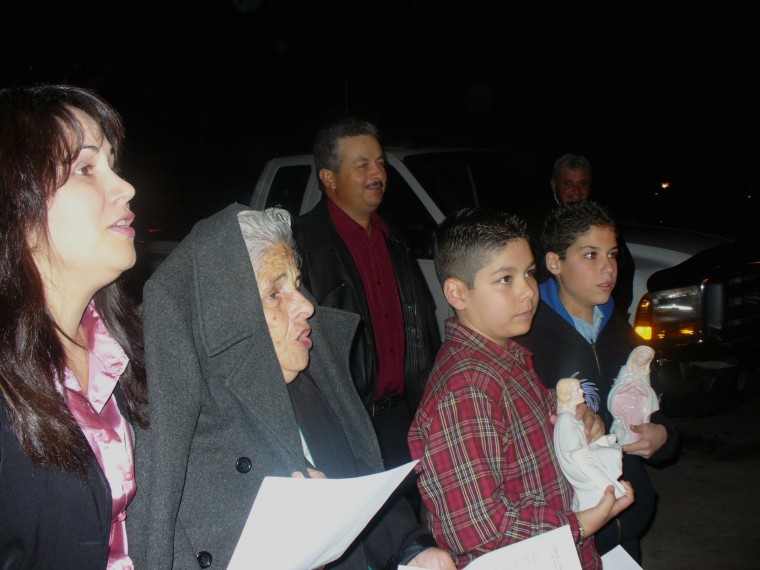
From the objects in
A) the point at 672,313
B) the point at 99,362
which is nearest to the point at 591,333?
the point at 99,362

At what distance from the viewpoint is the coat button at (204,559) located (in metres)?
1.60

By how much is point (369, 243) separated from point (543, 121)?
1517 cm

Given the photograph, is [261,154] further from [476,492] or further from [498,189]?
[476,492]

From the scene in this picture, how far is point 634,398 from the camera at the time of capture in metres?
2.32

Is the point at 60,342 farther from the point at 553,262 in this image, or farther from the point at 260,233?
the point at 553,262

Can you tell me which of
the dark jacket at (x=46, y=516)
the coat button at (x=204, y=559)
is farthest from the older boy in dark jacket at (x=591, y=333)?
the dark jacket at (x=46, y=516)

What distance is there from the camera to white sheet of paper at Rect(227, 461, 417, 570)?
4.75 ft

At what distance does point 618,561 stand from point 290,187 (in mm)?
4700

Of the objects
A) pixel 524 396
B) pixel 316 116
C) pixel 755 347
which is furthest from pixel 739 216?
pixel 316 116

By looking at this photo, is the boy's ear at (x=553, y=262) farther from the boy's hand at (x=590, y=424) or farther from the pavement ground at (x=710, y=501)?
the pavement ground at (x=710, y=501)

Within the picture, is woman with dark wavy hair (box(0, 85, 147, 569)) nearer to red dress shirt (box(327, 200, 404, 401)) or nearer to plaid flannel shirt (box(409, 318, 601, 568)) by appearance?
plaid flannel shirt (box(409, 318, 601, 568))

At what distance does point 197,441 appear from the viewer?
65.1 inches

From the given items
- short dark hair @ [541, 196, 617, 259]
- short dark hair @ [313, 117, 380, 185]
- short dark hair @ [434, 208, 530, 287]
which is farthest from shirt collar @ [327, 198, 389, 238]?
short dark hair @ [434, 208, 530, 287]

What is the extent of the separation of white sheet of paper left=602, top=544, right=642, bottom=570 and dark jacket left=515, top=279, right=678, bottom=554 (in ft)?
0.52
